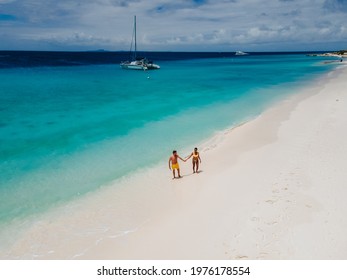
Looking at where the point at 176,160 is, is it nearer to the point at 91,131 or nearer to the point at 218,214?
the point at 218,214

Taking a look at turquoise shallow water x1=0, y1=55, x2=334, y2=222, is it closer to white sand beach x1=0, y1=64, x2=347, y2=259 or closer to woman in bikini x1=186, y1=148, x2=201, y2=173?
white sand beach x1=0, y1=64, x2=347, y2=259

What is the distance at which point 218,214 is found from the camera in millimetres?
12102

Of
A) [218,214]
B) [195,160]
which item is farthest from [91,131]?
[218,214]

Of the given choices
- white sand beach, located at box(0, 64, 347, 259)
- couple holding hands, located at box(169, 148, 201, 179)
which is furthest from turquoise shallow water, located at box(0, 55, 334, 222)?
couple holding hands, located at box(169, 148, 201, 179)

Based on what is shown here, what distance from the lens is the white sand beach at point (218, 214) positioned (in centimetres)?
1017

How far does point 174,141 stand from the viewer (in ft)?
74.4

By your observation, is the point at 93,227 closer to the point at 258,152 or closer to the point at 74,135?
the point at 258,152

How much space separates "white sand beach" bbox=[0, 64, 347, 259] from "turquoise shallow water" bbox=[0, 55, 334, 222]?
7.07ft

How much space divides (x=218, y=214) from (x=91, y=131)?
16504 millimetres

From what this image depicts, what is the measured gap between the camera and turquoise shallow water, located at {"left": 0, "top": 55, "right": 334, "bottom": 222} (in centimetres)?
1584

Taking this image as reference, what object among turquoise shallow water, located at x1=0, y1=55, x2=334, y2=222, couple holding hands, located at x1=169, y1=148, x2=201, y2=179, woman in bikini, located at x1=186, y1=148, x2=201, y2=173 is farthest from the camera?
woman in bikini, located at x1=186, y1=148, x2=201, y2=173

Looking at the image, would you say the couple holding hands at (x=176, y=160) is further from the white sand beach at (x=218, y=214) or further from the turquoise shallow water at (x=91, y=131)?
the turquoise shallow water at (x=91, y=131)

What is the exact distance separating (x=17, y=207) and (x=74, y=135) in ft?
37.6

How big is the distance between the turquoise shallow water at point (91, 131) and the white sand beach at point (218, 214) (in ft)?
7.07
